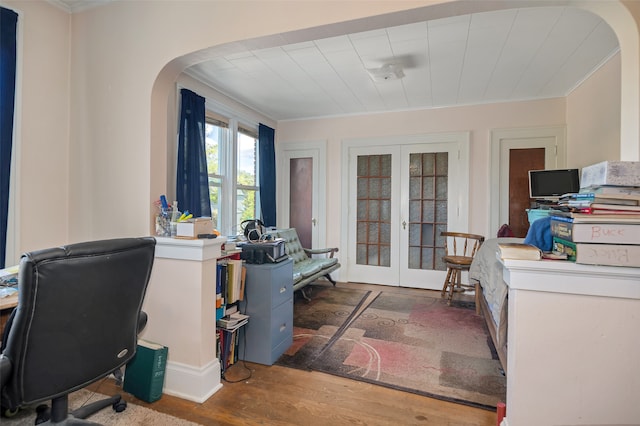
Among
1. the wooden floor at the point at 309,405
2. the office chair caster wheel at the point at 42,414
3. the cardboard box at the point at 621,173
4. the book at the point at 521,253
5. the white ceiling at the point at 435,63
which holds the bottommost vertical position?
the wooden floor at the point at 309,405

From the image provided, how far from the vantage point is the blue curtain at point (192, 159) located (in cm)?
304

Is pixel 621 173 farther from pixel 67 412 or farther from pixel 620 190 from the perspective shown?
pixel 67 412

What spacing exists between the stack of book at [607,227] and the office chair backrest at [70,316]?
1.83 meters

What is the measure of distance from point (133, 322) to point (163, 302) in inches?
21.2

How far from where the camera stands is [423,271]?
4484 millimetres

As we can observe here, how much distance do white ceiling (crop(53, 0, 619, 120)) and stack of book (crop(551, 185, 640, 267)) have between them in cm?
145

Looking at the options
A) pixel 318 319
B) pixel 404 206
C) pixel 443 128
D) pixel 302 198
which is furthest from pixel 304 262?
pixel 443 128

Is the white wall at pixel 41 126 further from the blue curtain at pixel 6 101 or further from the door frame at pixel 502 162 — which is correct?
the door frame at pixel 502 162

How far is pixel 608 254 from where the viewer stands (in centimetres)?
125

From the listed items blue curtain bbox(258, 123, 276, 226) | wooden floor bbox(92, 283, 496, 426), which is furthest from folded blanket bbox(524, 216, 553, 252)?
blue curtain bbox(258, 123, 276, 226)

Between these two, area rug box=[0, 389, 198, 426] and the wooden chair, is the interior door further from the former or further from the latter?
area rug box=[0, 389, 198, 426]

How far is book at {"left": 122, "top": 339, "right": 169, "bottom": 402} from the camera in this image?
1875 millimetres

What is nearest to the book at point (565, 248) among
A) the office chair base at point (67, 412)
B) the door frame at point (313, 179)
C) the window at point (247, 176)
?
the office chair base at point (67, 412)

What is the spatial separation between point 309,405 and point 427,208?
10.6 feet
